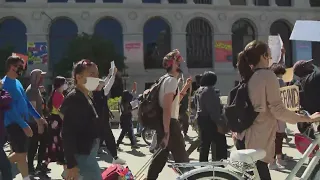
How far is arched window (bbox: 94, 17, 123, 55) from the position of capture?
41.4 meters

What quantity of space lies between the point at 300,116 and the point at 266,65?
0.61m

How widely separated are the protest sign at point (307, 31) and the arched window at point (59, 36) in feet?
119

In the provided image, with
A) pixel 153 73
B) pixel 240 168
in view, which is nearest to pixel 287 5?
pixel 153 73

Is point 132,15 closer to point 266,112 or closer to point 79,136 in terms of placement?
point 79,136

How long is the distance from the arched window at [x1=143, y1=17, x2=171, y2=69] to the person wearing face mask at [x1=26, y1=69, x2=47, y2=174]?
3366cm

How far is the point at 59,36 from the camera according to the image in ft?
134

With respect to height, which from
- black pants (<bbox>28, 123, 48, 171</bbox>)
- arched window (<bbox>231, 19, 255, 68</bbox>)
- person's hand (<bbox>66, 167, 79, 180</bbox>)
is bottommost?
black pants (<bbox>28, 123, 48, 171</bbox>)

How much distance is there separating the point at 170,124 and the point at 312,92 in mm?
1941

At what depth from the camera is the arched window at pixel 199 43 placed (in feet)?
141

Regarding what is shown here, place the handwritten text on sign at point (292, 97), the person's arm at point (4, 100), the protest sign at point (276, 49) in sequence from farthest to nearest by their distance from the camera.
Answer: the protest sign at point (276, 49) < the person's arm at point (4, 100) < the handwritten text on sign at point (292, 97)

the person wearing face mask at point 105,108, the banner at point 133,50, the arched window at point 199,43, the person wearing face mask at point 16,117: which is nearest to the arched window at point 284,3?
the arched window at point 199,43

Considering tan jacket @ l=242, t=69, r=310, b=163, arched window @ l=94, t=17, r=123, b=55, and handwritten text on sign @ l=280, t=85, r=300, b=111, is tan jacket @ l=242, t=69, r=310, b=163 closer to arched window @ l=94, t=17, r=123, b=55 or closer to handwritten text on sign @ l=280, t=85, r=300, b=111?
handwritten text on sign @ l=280, t=85, r=300, b=111

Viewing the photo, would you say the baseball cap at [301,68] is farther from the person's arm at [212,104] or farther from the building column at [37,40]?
the building column at [37,40]

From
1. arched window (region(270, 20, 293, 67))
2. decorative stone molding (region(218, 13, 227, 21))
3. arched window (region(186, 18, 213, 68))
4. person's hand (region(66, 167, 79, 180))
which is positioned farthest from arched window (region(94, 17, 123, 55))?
person's hand (region(66, 167, 79, 180))
